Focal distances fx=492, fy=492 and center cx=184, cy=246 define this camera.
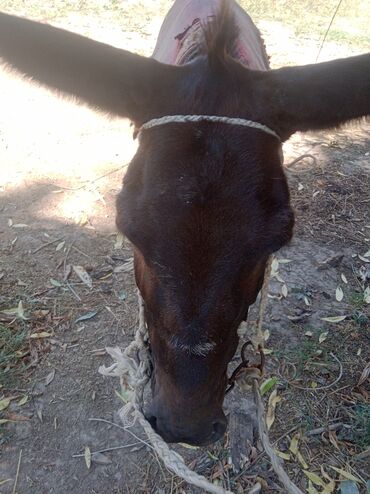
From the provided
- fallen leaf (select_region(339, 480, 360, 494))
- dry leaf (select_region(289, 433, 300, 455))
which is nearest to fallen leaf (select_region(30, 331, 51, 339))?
dry leaf (select_region(289, 433, 300, 455))

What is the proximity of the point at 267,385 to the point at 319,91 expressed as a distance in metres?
2.26

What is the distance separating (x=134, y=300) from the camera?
4254 millimetres

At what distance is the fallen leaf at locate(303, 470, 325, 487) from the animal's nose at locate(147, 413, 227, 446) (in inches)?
56.3

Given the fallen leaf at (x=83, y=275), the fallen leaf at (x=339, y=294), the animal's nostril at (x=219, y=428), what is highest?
the animal's nostril at (x=219, y=428)

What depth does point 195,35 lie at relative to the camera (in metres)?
2.81

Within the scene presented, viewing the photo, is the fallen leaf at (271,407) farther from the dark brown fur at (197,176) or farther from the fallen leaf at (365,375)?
the dark brown fur at (197,176)

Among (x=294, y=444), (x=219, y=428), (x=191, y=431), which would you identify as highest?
(x=191, y=431)

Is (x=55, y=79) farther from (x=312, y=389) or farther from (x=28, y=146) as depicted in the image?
(x=28, y=146)

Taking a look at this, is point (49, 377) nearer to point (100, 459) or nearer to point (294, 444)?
point (100, 459)

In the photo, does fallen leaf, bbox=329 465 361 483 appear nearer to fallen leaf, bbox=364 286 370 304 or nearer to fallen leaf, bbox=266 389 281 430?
fallen leaf, bbox=266 389 281 430

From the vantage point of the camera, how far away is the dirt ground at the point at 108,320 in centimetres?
321

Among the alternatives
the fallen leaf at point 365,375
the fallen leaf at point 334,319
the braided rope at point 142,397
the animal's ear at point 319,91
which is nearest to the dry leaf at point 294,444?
the fallen leaf at point 365,375

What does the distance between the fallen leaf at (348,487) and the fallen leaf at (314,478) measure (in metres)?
0.12

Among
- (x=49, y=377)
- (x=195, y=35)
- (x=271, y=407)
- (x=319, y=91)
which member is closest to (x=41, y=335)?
(x=49, y=377)
